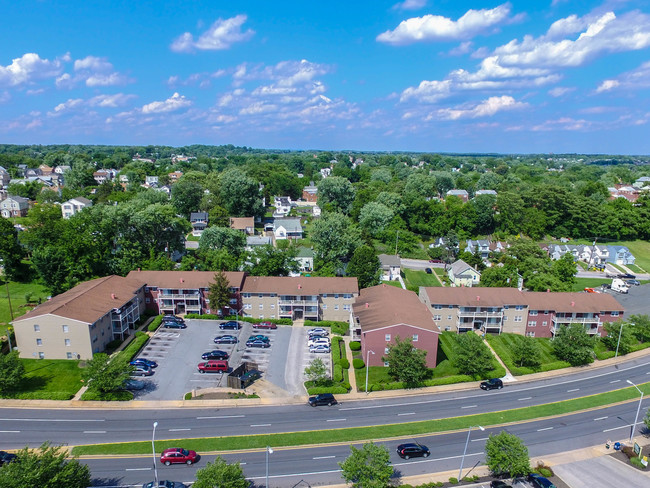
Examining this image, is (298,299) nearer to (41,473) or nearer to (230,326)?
(230,326)

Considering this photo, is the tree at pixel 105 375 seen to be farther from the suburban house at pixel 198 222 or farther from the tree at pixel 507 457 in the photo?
the suburban house at pixel 198 222

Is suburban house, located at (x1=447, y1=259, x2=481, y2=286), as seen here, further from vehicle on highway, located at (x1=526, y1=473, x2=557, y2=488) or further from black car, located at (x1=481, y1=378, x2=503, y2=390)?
vehicle on highway, located at (x1=526, y1=473, x2=557, y2=488)

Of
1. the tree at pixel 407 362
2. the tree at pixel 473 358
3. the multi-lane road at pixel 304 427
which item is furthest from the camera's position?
the tree at pixel 473 358

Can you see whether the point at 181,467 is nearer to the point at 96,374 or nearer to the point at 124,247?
the point at 96,374

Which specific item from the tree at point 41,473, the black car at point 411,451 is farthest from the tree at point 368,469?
the tree at point 41,473

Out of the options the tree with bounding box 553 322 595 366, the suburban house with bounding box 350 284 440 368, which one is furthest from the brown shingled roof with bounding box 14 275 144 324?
the tree with bounding box 553 322 595 366

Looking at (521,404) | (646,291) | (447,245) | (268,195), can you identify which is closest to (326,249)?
(447,245)

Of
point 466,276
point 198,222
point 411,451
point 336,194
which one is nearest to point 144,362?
point 411,451
